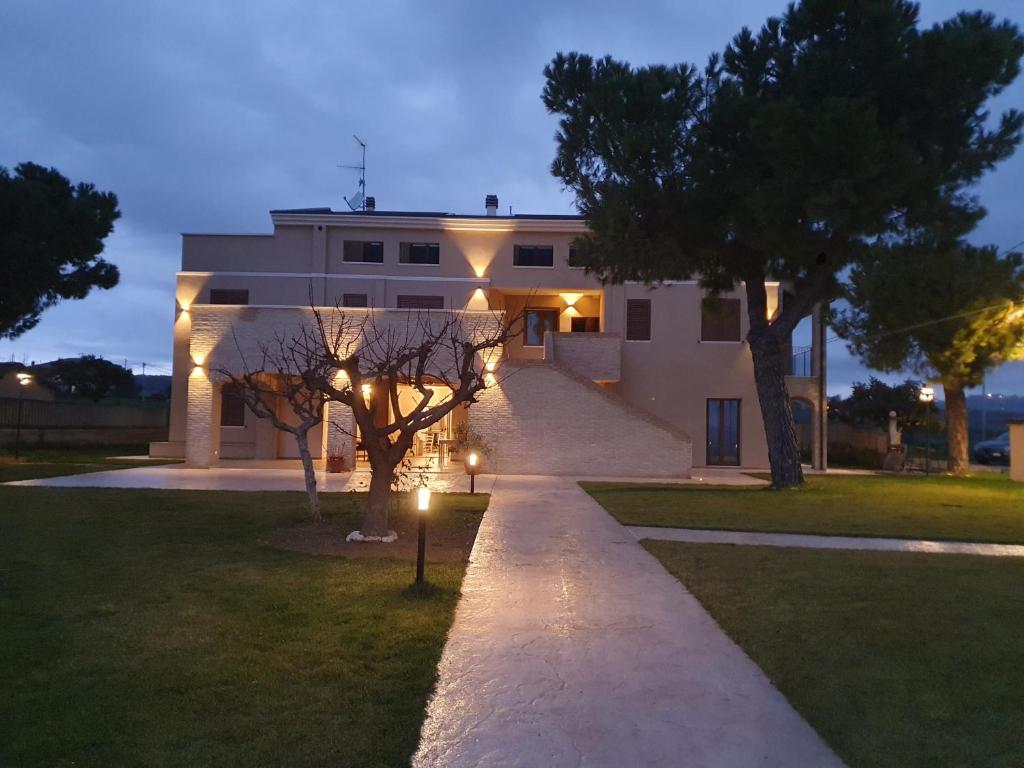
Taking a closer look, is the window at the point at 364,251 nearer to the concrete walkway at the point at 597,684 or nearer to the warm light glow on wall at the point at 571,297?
the warm light glow on wall at the point at 571,297

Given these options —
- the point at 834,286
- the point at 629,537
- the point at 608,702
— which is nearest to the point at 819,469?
the point at 834,286

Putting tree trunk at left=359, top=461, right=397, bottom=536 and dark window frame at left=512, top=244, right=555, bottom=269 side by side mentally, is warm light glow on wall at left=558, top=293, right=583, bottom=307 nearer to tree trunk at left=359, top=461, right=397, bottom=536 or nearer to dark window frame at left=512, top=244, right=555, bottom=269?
dark window frame at left=512, top=244, right=555, bottom=269

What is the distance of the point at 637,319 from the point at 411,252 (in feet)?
25.8

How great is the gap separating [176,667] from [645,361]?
2189 centimetres

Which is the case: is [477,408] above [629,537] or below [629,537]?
above

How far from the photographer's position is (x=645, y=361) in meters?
26.2

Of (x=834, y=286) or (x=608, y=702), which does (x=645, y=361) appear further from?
(x=608, y=702)

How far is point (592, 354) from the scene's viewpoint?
24766 mm

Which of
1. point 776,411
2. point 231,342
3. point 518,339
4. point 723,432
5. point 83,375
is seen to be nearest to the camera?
point 776,411

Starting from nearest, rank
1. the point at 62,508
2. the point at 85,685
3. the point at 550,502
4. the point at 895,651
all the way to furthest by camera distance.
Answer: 1. the point at 85,685
2. the point at 895,651
3. the point at 62,508
4. the point at 550,502

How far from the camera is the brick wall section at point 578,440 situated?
2194 cm

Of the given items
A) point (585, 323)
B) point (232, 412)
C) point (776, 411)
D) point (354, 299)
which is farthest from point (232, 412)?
point (776, 411)

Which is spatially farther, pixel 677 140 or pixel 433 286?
pixel 433 286

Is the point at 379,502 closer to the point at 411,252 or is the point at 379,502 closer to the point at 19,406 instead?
the point at 411,252
